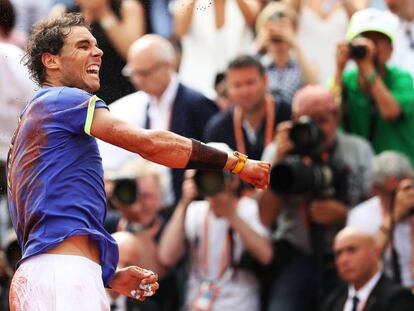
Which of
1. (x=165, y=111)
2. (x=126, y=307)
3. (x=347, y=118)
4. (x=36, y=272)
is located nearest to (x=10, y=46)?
(x=165, y=111)

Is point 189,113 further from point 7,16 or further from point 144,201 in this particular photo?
point 7,16

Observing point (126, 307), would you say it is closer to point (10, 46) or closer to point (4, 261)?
point (4, 261)

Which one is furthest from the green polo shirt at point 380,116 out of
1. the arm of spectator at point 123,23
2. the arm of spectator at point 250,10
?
the arm of spectator at point 123,23

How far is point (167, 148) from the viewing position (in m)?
5.52

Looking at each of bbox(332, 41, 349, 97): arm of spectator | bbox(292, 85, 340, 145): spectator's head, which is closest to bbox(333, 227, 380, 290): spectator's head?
bbox(292, 85, 340, 145): spectator's head

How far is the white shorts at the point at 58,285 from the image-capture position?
5449mm

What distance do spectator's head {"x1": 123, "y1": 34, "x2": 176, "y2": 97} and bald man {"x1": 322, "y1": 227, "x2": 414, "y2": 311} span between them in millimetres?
1835

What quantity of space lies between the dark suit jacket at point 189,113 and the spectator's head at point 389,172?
1.39 metres

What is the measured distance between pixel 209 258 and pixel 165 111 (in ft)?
3.89

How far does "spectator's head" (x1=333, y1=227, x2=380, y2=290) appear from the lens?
855 cm

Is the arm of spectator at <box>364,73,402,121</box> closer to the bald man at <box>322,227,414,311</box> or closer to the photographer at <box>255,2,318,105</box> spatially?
the photographer at <box>255,2,318,105</box>

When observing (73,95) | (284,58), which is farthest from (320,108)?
(73,95)

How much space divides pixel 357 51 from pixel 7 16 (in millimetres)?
2901

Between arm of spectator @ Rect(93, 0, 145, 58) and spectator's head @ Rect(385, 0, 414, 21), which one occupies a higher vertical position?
spectator's head @ Rect(385, 0, 414, 21)
